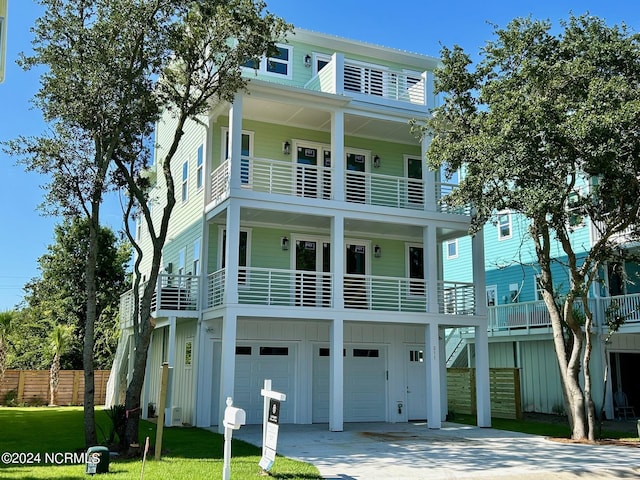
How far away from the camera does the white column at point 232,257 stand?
17078 millimetres

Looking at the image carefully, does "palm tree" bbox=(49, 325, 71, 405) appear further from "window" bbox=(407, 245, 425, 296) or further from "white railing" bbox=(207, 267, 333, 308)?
"window" bbox=(407, 245, 425, 296)

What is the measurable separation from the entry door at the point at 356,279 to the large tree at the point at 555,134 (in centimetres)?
433

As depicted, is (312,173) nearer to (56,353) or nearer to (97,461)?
(97,461)

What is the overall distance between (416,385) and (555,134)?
1059cm

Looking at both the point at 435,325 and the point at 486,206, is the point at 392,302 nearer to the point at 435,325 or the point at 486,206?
the point at 435,325

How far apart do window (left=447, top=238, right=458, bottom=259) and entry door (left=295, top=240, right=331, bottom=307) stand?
13.4 metres

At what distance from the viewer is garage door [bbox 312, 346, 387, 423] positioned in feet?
66.5

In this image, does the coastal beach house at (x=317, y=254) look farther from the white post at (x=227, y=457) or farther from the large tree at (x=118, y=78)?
the white post at (x=227, y=457)

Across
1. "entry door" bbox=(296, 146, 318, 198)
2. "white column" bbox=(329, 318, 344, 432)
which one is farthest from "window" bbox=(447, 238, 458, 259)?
"white column" bbox=(329, 318, 344, 432)

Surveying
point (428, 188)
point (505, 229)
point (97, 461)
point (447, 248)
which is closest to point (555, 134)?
point (428, 188)

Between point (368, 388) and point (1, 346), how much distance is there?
15855 mm

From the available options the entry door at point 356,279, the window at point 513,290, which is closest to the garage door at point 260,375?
the entry door at point 356,279

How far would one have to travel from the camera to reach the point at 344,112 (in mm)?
19469

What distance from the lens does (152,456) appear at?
12.5 metres
